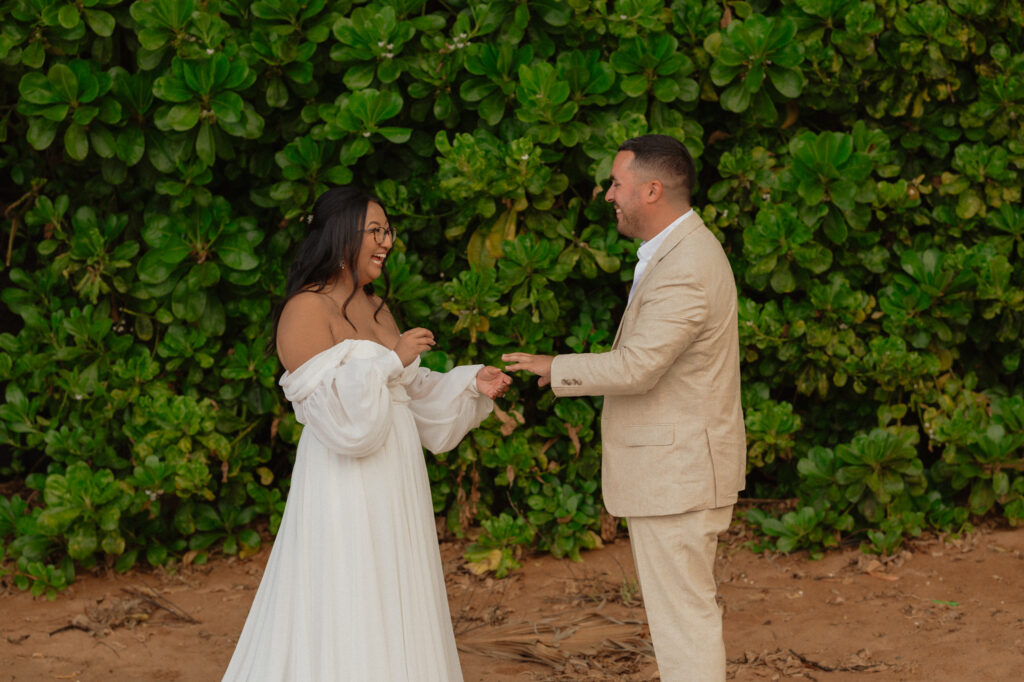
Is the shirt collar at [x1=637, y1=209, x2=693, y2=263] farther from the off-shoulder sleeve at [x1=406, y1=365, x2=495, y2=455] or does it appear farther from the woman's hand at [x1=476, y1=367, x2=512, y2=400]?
the off-shoulder sleeve at [x1=406, y1=365, x2=495, y2=455]

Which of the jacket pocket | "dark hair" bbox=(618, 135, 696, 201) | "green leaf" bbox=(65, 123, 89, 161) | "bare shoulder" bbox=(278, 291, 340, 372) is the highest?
"green leaf" bbox=(65, 123, 89, 161)

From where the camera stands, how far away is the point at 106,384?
5.34m

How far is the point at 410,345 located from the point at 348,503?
0.51 meters

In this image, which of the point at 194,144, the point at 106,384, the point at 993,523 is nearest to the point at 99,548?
the point at 106,384

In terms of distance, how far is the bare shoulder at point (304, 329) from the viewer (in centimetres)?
329

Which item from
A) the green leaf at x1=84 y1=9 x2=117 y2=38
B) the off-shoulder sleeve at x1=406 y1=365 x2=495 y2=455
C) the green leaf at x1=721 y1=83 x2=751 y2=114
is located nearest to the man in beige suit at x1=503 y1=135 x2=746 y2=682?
the off-shoulder sleeve at x1=406 y1=365 x2=495 y2=455

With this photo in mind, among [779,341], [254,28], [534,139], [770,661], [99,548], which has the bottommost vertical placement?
[770,661]

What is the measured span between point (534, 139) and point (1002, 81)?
220 cm

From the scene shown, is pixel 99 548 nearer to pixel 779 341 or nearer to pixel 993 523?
pixel 779 341

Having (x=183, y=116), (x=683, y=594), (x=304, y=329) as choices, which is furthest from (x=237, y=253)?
(x=683, y=594)

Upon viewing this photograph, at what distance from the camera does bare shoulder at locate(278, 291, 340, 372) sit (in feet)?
10.8

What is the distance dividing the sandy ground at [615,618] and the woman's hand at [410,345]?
4.87 ft

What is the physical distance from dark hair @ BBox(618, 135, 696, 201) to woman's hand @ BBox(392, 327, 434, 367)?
0.82 metres

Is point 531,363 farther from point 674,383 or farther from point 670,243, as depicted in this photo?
point 670,243
